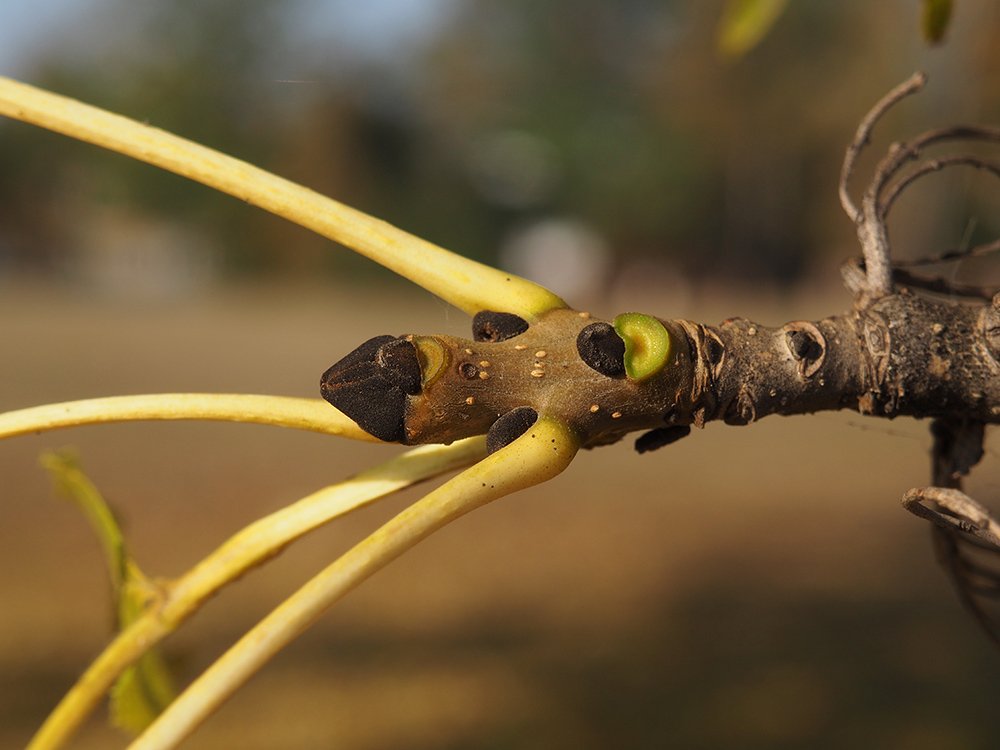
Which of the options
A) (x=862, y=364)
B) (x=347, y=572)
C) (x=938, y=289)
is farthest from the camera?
(x=938, y=289)

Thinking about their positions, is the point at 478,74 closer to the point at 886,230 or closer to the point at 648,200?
the point at 648,200

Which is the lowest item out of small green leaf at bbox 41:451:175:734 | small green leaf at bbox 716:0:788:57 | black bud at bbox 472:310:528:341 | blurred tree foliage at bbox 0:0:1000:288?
small green leaf at bbox 41:451:175:734

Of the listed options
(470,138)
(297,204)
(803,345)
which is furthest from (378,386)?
(470,138)

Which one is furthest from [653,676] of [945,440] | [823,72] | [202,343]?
[823,72]

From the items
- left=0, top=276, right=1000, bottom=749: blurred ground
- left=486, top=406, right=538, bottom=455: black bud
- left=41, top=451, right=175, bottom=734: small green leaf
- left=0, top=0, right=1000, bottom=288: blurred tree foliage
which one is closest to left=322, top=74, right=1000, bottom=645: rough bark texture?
left=486, top=406, right=538, bottom=455: black bud

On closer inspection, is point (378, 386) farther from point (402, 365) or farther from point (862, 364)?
point (862, 364)

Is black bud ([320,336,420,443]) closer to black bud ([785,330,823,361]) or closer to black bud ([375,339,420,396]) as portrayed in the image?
black bud ([375,339,420,396])
